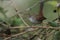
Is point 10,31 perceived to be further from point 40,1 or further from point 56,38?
point 56,38

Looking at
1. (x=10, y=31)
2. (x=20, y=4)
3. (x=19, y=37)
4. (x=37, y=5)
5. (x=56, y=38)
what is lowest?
(x=56, y=38)

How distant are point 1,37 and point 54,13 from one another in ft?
1.07

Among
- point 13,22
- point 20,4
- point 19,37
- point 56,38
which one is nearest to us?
point 56,38

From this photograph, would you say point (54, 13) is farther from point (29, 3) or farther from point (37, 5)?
point (29, 3)

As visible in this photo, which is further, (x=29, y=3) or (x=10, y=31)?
(x=29, y=3)

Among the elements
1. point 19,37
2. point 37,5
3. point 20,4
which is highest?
point 20,4

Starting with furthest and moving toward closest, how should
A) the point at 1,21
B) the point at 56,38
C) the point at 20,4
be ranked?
the point at 20,4 → the point at 1,21 → the point at 56,38

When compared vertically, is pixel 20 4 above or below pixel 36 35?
above

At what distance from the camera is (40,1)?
1350 mm

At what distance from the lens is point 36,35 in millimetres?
1174

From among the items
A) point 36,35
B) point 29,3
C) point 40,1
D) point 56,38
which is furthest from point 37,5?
point 56,38

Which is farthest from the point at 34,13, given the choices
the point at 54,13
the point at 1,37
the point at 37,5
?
the point at 1,37

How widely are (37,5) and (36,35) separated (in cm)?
26

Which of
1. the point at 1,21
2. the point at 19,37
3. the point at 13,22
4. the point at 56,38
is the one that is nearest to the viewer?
the point at 56,38
